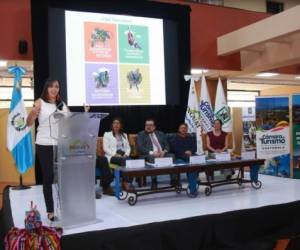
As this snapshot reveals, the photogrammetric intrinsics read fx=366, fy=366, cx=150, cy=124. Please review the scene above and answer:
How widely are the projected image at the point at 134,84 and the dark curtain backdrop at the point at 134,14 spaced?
0.15 m

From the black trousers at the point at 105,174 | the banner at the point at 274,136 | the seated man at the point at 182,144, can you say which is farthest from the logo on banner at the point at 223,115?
the black trousers at the point at 105,174

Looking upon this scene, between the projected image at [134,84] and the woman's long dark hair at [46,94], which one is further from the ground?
the projected image at [134,84]

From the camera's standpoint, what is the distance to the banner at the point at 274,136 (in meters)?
5.54

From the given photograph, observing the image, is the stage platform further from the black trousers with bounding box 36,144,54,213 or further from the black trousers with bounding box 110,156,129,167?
the black trousers with bounding box 110,156,129,167

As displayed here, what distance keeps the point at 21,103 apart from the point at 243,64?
13.4ft

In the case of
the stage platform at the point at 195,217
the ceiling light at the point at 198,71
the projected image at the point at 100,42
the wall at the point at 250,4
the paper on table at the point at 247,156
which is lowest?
the stage platform at the point at 195,217

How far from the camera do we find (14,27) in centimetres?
514

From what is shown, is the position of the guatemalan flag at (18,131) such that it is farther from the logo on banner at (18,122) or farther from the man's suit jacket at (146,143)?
the man's suit jacket at (146,143)

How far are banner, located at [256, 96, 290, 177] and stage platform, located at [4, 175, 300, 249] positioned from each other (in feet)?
4.59

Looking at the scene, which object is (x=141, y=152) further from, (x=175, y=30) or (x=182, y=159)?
(x=175, y=30)

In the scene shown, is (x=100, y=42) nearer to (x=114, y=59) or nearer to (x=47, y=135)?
(x=114, y=59)

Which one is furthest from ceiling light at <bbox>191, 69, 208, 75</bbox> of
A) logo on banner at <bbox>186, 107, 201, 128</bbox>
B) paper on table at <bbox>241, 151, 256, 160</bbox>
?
paper on table at <bbox>241, 151, 256, 160</bbox>

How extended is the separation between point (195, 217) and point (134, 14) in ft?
12.0

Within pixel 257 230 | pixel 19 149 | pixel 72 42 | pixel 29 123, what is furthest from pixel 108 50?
pixel 257 230
